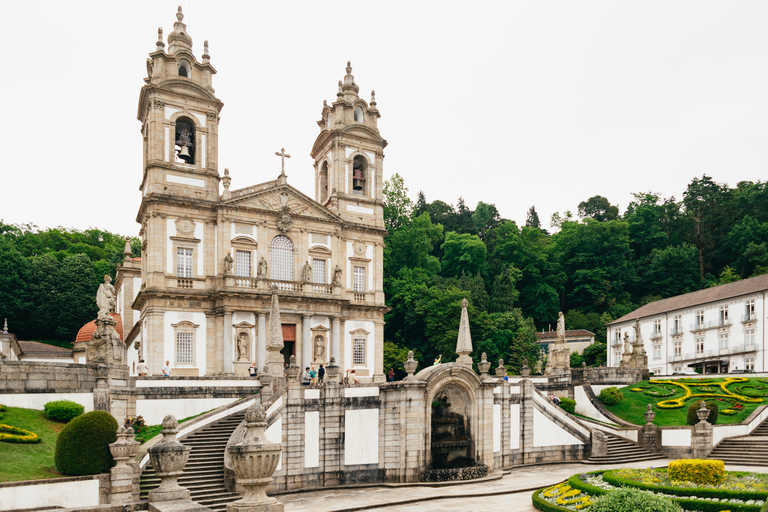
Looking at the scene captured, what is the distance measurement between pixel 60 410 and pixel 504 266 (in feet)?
177

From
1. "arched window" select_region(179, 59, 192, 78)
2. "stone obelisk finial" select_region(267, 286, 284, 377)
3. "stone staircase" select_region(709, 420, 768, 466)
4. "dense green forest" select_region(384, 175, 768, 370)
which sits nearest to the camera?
"stone obelisk finial" select_region(267, 286, 284, 377)

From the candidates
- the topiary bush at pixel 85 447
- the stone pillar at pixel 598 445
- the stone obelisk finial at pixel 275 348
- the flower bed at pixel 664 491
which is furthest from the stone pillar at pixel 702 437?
the topiary bush at pixel 85 447

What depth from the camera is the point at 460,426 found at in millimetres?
28234

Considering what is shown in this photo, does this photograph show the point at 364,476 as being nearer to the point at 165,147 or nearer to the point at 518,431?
the point at 518,431

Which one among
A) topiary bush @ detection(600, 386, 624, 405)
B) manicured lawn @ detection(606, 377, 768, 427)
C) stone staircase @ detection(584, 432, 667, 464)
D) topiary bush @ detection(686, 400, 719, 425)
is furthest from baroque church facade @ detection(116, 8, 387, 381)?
topiary bush @ detection(686, 400, 719, 425)

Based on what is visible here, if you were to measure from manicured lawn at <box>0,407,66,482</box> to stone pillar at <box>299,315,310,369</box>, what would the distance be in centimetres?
1752

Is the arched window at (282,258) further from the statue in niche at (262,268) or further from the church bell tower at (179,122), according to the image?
the church bell tower at (179,122)

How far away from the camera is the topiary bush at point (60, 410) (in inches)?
875

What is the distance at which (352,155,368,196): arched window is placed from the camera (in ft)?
146

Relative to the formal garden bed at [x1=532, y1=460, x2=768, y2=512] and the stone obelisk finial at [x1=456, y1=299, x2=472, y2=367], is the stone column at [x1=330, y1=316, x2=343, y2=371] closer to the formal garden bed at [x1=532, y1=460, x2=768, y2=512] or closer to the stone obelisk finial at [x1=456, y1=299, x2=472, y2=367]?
the stone obelisk finial at [x1=456, y1=299, x2=472, y2=367]

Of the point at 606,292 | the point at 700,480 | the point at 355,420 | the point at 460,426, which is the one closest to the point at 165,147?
the point at 355,420

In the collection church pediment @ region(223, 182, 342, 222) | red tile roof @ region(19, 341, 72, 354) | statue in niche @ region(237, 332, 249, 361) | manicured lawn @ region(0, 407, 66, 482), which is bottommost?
red tile roof @ region(19, 341, 72, 354)

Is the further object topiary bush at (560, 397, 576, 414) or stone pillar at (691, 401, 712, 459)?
topiary bush at (560, 397, 576, 414)

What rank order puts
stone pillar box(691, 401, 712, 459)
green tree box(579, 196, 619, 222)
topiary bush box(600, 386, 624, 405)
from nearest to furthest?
1. stone pillar box(691, 401, 712, 459)
2. topiary bush box(600, 386, 624, 405)
3. green tree box(579, 196, 619, 222)
